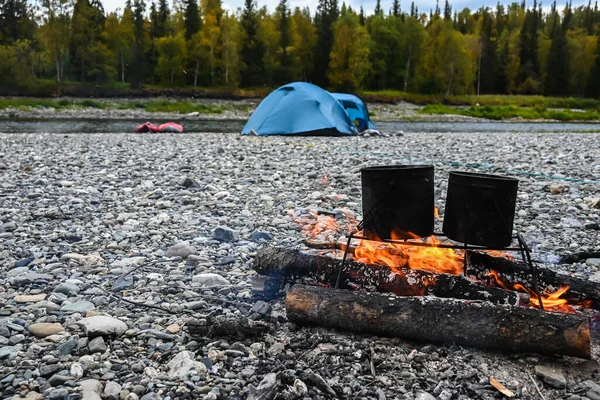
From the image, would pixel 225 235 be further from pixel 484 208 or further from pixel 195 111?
pixel 195 111

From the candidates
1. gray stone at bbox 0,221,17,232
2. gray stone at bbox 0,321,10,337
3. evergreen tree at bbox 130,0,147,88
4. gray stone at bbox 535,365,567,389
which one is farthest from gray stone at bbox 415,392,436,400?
evergreen tree at bbox 130,0,147,88

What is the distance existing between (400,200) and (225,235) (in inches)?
95.2

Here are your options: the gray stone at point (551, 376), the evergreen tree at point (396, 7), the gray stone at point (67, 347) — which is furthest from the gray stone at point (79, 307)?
the evergreen tree at point (396, 7)

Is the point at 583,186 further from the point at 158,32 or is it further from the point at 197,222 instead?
the point at 158,32

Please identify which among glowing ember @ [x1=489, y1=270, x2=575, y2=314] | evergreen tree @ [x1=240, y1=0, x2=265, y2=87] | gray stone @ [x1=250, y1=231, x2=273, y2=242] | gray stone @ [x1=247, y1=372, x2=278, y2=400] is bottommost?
gray stone @ [x1=247, y1=372, x2=278, y2=400]

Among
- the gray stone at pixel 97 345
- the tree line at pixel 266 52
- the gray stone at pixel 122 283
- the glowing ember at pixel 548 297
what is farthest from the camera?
the tree line at pixel 266 52

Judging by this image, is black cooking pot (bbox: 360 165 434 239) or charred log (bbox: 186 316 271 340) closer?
charred log (bbox: 186 316 271 340)

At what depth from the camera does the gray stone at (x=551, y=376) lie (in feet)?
8.89

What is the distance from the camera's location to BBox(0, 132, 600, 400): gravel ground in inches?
106

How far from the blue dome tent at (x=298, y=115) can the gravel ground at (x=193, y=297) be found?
33.3ft

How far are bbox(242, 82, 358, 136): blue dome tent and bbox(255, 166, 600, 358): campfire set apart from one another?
15446mm

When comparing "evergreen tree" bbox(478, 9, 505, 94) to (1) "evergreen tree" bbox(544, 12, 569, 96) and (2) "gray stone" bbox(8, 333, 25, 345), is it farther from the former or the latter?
(2) "gray stone" bbox(8, 333, 25, 345)

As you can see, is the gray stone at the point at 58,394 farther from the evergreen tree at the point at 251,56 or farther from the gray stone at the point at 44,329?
the evergreen tree at the point at 251,56

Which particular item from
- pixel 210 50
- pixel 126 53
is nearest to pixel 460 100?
pixel 210 50
